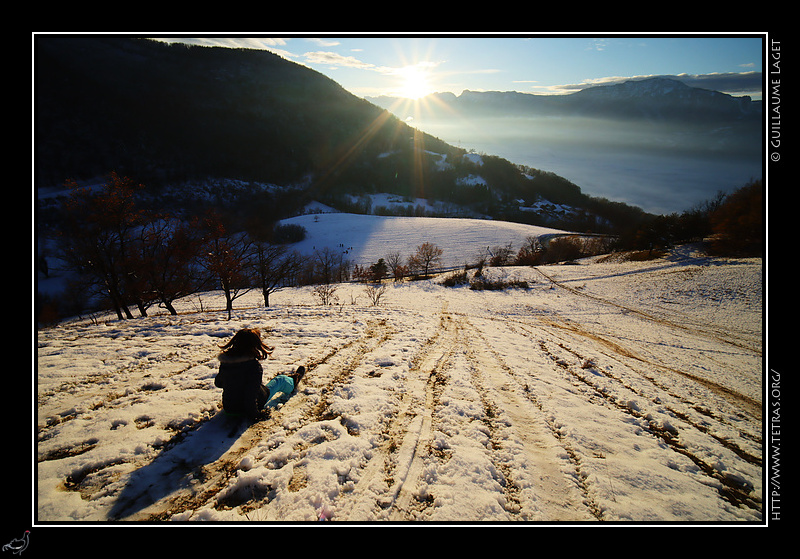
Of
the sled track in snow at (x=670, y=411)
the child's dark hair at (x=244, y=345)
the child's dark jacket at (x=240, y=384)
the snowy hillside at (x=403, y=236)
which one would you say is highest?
Result: the snowy hillside at (x=403, y=236)

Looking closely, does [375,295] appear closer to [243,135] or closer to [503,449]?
[503,449]

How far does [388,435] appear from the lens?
13.9 ft

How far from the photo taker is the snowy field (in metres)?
3.09

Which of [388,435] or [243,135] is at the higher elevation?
[243,135]

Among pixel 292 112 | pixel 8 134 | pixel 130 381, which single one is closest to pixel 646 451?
pixel 130 381

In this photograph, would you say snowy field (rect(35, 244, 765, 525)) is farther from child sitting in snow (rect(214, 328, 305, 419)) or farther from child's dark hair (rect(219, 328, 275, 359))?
child's dark hair (rect(219, 328, 275, 359))

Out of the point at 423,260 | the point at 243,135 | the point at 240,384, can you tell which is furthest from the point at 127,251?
the point at 243,135

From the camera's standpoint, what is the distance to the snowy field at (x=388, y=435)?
10.1 feet

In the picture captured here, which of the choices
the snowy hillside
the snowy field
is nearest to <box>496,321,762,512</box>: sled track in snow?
the snowy field

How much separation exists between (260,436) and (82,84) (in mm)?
213316
